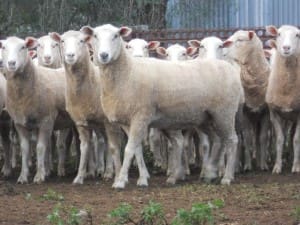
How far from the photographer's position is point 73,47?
43.5 feet

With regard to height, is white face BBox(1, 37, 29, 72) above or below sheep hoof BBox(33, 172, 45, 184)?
above

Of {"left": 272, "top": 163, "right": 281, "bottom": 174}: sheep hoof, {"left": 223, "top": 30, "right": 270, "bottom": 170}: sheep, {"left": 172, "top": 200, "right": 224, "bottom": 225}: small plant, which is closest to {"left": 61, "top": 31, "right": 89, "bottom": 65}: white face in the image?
{"left": 223, "top": 30, "right": 270, "bottom": 170}: sheep

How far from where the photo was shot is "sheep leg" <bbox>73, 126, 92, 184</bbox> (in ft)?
→ 43.9

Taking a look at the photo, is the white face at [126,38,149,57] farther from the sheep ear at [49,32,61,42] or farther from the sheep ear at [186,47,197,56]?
the sheep ear at [49,32,61,42]

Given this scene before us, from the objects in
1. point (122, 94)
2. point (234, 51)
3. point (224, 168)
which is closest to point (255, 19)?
point (234, 51)

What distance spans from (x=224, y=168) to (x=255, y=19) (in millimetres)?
11527

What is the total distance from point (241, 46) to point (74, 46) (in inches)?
135

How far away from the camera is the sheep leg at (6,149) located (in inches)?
587

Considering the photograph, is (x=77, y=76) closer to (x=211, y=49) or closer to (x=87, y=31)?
(x=87, y=31)

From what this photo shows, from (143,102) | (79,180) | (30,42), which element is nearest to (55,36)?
(30,42)

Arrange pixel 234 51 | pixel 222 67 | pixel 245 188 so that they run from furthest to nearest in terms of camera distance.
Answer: pixel 234 51 → pixel 222 67 → pixel 245 188

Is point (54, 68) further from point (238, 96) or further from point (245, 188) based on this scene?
point (245, 188)

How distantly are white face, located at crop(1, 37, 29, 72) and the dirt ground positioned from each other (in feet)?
5.44

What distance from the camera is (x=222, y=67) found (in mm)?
13320
